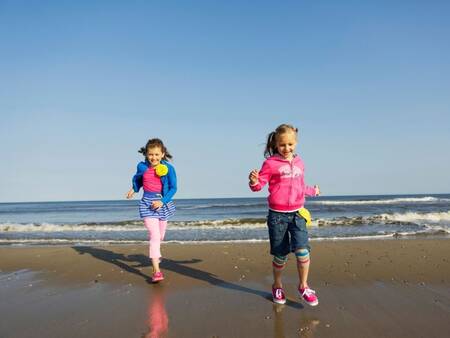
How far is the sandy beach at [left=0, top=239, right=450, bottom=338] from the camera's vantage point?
3.34m

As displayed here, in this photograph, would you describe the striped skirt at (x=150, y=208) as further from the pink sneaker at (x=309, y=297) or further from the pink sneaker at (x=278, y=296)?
the pink sneaker at (x=309, y=297)

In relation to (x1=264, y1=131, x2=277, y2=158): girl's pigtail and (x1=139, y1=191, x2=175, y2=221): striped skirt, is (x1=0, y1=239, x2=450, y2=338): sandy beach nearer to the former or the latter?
(x1=139, y1=191, x2=175, y2=221): striped skirt

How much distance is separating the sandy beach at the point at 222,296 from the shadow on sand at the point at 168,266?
16 millimetres

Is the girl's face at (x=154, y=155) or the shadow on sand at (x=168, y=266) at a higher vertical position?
the girl's face at (x=154, y=155)

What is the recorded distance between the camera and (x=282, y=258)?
4.18 metres

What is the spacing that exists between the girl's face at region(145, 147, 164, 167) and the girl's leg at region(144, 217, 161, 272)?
791 mm

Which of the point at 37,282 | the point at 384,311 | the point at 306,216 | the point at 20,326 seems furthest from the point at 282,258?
the point at 37,282

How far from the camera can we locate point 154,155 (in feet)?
18.3

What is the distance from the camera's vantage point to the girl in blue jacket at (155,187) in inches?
217

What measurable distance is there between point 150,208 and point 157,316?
204 centimetres

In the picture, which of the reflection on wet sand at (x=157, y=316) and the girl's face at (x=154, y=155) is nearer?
the reflection on wet sand at (x=157, y=316)

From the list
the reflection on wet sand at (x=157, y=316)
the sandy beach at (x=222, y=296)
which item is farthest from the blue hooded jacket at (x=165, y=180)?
the reflection on wet sand at (x=157, y=316)

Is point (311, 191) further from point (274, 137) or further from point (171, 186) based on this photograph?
point (171, 186)

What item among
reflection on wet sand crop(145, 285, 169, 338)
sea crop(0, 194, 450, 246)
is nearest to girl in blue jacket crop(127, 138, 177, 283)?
reflection on wet sand crop(145, 285, 169, 338)
